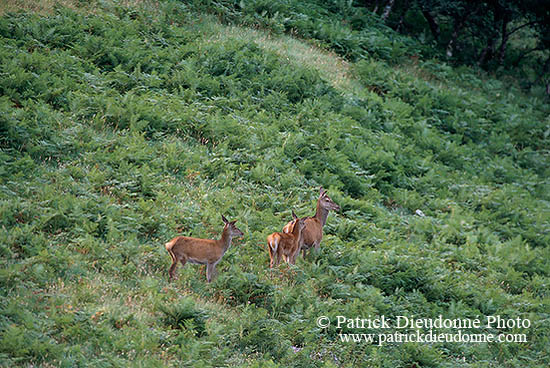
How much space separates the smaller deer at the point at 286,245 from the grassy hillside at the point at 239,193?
0.30 metres

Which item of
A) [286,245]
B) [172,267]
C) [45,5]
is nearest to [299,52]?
[45,5]

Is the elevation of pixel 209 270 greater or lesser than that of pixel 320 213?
lesser

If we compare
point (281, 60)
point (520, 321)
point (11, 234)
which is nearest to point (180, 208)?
point (11, 234)

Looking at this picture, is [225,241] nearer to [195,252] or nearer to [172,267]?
[195,252]

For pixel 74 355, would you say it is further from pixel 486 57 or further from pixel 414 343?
pixel 486 57

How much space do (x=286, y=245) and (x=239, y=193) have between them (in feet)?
9.20

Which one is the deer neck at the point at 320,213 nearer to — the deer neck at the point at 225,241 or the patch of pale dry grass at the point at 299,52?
the deer neck at the point at 225,241

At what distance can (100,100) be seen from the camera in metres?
14.8

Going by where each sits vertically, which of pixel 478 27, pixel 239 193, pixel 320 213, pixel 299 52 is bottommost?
pixel 239 193

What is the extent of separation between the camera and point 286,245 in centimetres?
1116

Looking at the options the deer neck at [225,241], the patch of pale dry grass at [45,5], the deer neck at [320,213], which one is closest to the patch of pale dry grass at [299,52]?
the patch of pale dry grass at [45,5]

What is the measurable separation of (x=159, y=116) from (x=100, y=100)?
4.69ft

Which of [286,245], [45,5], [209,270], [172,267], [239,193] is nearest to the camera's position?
[172,267]

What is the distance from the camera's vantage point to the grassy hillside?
9.13 m
